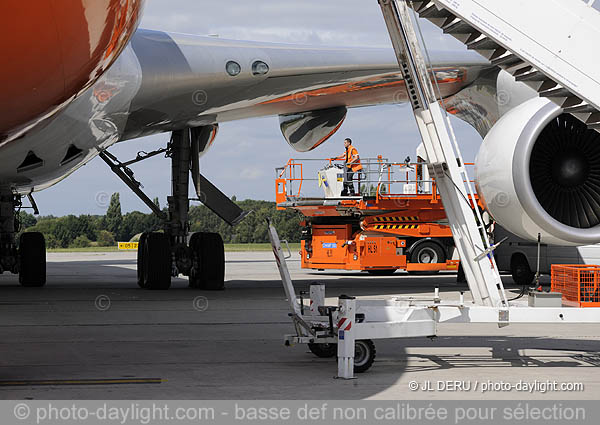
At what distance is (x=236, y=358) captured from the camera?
6.31 metres

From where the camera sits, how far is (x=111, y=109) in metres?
8.20

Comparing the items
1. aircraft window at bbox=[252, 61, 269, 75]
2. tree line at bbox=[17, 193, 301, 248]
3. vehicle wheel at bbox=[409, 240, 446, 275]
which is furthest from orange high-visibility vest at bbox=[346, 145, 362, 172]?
tree line at bbox=[17, 193, 301, 248]

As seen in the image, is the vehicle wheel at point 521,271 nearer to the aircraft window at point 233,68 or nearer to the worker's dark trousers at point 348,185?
the worker's dark trousers at point 348,185

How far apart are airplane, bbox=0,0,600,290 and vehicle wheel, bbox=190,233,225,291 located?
2cm

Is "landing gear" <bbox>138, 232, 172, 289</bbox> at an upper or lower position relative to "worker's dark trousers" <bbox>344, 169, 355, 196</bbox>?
lower

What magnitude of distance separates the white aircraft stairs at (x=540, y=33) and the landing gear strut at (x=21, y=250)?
354 inches

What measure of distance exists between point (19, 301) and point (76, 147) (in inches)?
134

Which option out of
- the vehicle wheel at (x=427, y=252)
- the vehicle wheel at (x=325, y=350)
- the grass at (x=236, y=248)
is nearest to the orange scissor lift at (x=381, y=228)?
the vehicle wheel at (x=427, y=252)

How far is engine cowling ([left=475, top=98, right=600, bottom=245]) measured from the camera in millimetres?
6832

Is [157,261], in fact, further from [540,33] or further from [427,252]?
[540,33]
